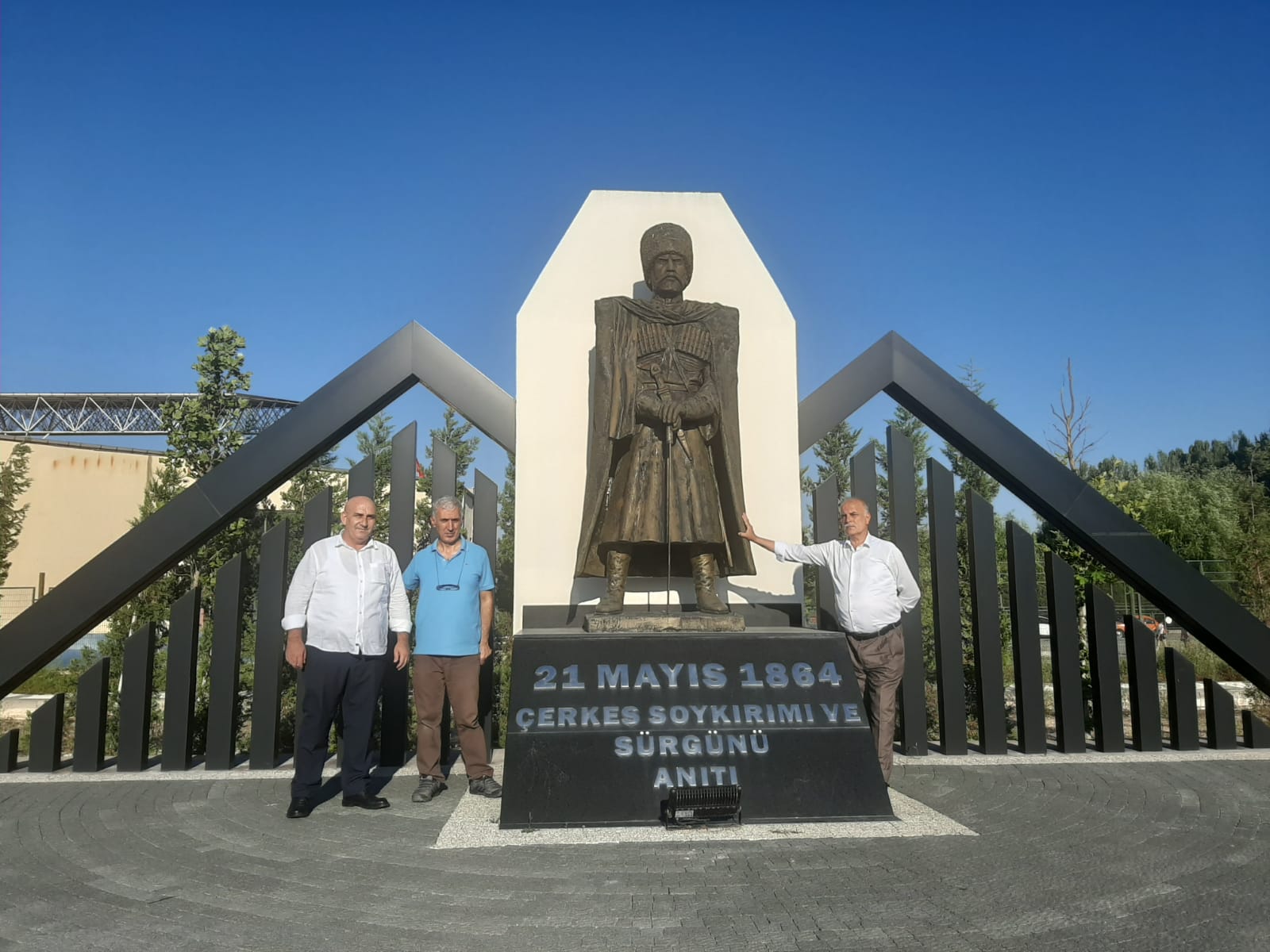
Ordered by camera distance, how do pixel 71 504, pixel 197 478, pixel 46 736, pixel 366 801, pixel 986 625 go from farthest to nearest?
pixel 71 504 → pixel 197 478 → pixel 986 625 → pixel 46 736 → pixel 366 801

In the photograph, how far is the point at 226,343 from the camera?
31.0ft

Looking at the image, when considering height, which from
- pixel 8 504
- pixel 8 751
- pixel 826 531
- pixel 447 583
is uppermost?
pixel 8 504

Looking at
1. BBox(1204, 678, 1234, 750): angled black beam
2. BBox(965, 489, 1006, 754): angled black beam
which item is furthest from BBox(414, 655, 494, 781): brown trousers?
BBox(1204, 678, 1234, 750): angled black beam

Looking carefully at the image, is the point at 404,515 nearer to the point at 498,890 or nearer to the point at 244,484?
the point at 244,484

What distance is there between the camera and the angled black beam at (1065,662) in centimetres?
650

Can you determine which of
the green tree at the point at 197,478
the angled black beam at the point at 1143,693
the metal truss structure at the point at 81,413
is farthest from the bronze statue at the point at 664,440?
the metal truss structure at the point at 81,413

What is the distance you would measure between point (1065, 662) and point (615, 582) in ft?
12.1

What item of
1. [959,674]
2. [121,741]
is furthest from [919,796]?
[121,741]

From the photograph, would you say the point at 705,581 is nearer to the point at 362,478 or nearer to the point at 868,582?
the point at 868,582

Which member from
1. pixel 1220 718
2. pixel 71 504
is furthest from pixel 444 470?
pixel 71 504

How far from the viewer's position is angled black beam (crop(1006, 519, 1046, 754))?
6.47m

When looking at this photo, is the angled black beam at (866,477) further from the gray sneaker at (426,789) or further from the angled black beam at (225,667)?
the angled black beam at (225,667)

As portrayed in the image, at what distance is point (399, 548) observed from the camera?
Result: 20.7 ft

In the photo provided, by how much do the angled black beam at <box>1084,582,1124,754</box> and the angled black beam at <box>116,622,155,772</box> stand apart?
7046 mm
